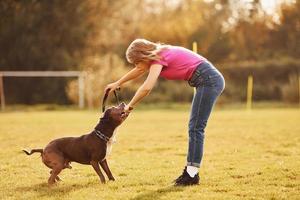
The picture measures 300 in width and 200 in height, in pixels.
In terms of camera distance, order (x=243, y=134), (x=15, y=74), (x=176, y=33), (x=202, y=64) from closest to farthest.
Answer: (x=202, y=64) → (x=243, y=134) → (x=15, y=74) → (x=176, y=33)

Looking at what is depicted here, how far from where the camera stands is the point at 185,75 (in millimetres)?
6633

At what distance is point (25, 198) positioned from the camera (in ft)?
20.2

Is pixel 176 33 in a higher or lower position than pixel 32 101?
higher

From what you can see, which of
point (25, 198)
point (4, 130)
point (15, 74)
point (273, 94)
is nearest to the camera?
point (25, 198)

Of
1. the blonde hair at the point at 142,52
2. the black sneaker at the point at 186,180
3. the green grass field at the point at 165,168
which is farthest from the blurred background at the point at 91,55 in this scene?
the blonde hair at the point at 142,52

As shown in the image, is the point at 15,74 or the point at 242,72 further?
the point at 242,72

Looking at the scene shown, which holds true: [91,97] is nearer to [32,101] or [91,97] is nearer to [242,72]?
[32,101]

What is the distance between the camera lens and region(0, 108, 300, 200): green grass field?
20.8 ft

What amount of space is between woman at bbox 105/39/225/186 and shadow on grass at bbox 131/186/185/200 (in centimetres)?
24

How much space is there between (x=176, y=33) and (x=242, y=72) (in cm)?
634

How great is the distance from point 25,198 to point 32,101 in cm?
2450

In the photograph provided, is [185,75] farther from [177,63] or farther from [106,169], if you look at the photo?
[106,169]

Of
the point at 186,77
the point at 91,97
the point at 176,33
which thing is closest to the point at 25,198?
the point at 186,77

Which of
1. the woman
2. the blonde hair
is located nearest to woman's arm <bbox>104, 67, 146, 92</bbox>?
the woman
